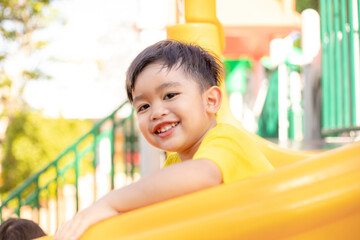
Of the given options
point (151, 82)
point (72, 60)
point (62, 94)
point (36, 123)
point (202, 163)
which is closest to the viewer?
point (202, 163)

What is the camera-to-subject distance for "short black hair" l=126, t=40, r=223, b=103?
0.80m

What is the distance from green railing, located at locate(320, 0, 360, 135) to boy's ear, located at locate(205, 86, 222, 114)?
146cm

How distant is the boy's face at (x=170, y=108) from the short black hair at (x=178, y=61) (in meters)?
0.01

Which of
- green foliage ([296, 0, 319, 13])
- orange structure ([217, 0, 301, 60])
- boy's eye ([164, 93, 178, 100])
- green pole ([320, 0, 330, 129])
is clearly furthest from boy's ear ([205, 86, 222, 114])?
green foliage ([296, 0, 319, 13])

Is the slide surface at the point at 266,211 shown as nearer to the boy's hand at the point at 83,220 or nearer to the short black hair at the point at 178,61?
the boy's hand at the point at 83,220

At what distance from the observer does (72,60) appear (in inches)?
558

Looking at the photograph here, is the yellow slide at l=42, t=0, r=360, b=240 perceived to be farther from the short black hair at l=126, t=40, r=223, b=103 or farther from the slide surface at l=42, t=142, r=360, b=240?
the short black hair at l=126, t=40, r=223, b=103

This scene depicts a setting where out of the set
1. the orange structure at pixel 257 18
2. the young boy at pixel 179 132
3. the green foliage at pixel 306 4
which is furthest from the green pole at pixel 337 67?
the green foliage at pixel 306 4

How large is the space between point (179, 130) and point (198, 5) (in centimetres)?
53

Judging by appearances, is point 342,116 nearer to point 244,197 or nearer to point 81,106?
point 244,197

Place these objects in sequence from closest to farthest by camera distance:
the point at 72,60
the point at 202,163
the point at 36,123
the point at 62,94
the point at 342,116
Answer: the point at 202,163 → the point at 342,116 → the point at 36,123 → the point at 62,94 → the point at 72,60

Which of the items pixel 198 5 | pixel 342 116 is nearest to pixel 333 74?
pixel 342 116

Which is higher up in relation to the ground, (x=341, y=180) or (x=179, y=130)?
(x=179, y=130)

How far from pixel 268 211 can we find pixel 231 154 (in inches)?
8.2
